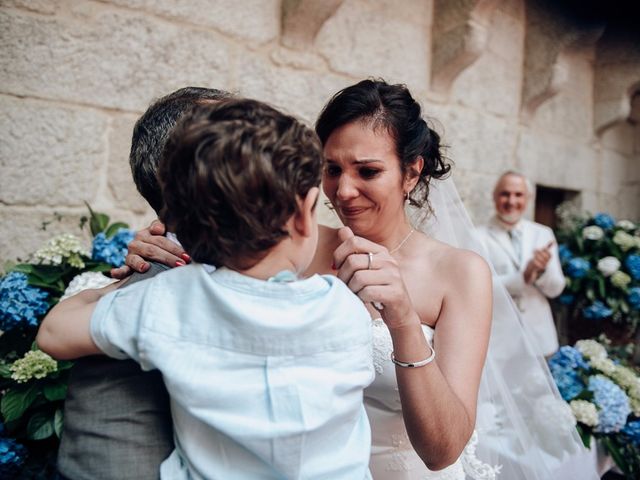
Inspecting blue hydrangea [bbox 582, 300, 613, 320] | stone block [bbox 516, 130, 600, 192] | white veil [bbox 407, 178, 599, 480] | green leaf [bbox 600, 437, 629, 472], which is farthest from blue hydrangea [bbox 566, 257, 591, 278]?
white veil [bbox 407, 178, 599, 480]

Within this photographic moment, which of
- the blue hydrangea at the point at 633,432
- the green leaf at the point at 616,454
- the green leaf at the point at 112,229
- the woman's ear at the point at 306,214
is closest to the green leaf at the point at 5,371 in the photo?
the green leaf at the point at 112,229

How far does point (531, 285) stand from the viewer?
3.58 metres

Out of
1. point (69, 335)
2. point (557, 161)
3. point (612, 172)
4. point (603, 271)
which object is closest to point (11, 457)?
point (69, 335)

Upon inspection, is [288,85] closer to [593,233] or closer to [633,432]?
[633,432]

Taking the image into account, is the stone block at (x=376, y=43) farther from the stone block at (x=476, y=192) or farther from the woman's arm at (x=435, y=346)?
the woman's arm at (x=435, y=346)

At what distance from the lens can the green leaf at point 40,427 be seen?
58.9 inches

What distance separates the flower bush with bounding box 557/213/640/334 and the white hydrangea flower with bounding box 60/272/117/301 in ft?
10.9

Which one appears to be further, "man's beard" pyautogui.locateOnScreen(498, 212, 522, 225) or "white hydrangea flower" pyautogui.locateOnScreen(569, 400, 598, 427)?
"man's beard" pyautogui.locateOnScreen(498, 212, 522, 225)

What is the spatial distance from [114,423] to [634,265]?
12.5ft

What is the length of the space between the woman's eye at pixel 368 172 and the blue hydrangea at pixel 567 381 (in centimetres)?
162

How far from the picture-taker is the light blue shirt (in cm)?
76

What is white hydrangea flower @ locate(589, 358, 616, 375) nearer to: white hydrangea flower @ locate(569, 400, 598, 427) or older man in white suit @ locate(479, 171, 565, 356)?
white hydrangea flower @ locate(569, 400, 598, 427)

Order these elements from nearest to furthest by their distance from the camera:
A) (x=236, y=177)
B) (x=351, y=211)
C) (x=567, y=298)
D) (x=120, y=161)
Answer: (x=236, y=177) < (x=351, y=211) < (x=120, y=161) < (x=567, y=298)

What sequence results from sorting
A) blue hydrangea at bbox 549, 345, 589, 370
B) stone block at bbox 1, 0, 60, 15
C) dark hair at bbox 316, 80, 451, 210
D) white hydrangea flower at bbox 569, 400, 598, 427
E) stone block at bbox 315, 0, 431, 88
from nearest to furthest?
1. dark hair at bbox 316, 80, 451, 210
2. stone block at bbox 1, 0, 60, 15
3. white hydrangea flower at bbox 569, 400, 598, 427
4. blue hydrangea at bbox 549, 345, 589, 370
5. stone block at bbox 315, 0, 431, 88
